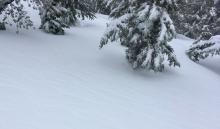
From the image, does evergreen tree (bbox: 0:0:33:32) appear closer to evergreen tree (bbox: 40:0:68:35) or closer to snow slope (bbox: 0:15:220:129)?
snow slope (bbox: 0:15:220:129)

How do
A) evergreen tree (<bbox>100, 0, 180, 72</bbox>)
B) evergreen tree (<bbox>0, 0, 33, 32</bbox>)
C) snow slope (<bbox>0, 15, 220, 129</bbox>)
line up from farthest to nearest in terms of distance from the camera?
evergreen tree (<bbox>0, 0, 33, 32</bbox>), evergreen tree (<bbox>100, 0, 180, 72</bbox>), snow slope (<bbox>0, 15, 220, 129</bbox>)

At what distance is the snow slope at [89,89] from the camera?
7090mm

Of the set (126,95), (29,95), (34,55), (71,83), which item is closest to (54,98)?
(29,95)

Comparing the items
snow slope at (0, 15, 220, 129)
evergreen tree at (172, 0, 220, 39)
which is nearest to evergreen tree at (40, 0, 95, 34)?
snow slope at (0, 15, 220, 129)

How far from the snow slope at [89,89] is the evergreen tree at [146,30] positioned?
0.66 metres

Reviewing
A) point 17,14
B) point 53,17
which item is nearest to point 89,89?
point 17,14

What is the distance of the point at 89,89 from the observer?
915 cm

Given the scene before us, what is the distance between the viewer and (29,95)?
7543 mm

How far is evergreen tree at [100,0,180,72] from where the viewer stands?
11367 millimetres

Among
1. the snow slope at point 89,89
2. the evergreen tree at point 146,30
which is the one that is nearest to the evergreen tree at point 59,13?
the snow slope at point 89,89

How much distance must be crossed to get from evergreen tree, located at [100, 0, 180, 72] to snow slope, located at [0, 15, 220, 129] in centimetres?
66

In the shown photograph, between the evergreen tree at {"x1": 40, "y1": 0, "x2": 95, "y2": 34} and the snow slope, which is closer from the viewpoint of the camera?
the snow slope

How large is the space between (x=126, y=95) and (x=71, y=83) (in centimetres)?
142

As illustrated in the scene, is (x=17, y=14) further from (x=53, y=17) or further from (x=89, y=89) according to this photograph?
(x=89, y=89)
